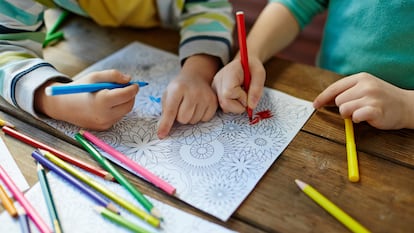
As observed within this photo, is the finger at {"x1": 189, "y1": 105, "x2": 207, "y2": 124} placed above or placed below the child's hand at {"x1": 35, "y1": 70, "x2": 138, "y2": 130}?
below

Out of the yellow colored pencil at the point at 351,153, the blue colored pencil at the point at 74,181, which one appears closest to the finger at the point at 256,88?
the yellow colored pencil at the point at 351,153

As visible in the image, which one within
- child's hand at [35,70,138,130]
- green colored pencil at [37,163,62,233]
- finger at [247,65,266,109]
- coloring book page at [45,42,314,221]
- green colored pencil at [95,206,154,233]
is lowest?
coloring book page at [45,42,314,221]

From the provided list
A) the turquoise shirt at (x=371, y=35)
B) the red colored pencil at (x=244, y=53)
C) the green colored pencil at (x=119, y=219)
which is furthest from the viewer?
the turquoise shirt at (x=371, y=35)

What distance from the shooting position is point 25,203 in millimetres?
456

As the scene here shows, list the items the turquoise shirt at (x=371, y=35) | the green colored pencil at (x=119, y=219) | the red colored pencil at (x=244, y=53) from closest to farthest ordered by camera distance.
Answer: the green colored pencil at (x=119, y=219), the red colored pencil at (x=244, y=53), the turquoise shirt at (x=371, y=35)

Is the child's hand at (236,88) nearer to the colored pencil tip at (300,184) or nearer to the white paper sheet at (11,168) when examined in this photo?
the colored pencil tip at (300,184)

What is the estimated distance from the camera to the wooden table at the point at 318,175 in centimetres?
44

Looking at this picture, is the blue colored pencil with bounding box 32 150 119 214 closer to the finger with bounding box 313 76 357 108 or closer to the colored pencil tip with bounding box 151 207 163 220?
the colored pencil tip with bounding box 151 207 163 220

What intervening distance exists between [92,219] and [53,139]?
0.47 ft

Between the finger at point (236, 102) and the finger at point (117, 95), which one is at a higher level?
the finger at point (117, 95)

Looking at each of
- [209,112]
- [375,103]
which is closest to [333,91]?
[375,103]

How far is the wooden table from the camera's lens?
442 mm

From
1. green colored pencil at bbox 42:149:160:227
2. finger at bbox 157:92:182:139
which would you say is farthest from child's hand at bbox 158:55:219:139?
green colored pencil at bbox 42:149:160:227

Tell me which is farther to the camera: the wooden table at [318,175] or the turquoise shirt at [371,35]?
the turquoise shirt at [371,35]
